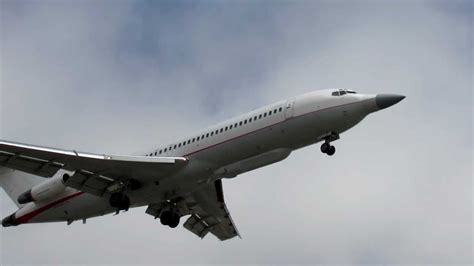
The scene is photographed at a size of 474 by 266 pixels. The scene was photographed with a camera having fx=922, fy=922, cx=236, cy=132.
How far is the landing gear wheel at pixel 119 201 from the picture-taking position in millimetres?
42562

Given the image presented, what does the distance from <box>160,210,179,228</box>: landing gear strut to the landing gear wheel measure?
486cm

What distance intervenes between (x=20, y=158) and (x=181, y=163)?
23.5ft

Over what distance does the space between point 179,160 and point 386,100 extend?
958cm

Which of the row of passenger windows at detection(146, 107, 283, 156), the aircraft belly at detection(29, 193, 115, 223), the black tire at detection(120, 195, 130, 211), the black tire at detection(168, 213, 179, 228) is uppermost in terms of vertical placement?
the row of passenger windows at detection(146, 107, 283, 156)

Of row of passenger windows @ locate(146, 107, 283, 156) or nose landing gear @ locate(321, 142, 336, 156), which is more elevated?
row of passenger windows @ locate(146, 107, 283, 156)

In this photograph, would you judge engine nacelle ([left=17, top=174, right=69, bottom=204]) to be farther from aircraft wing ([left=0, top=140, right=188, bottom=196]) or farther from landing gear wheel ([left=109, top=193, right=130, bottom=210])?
landing gear wheel ([left=109, top=193, right=130, bottom=210])

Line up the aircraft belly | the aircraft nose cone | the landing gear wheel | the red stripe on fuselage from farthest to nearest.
A: 1. the red stripe on fuselage
2. the aircraft belly
3. the landing gear wheel
4. the aircraft nose cone

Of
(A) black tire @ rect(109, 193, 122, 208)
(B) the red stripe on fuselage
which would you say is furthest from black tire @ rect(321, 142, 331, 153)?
(B) the red stripe on fuselage

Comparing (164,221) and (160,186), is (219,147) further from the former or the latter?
(164,221)

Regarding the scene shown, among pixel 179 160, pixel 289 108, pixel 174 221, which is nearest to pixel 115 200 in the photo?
pixel 179 160

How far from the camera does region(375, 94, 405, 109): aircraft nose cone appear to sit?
127ft

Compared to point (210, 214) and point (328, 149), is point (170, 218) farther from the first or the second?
point (328, 149)

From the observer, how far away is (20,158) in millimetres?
41000

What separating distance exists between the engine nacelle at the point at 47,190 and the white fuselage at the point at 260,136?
432cm
